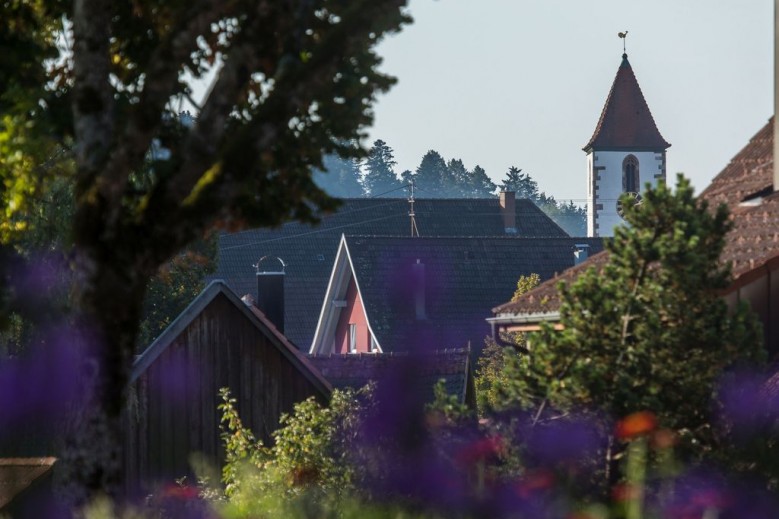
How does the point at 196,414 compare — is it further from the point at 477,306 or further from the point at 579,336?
the point at 477,306

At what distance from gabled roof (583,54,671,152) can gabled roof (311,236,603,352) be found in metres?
51.5

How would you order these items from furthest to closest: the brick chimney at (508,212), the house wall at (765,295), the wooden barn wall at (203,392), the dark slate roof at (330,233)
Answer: the brick chimney at (508,212) → the dark slate roof at (330,233) → the wooden barn wall at (203,392) → the house wall at (765,295)

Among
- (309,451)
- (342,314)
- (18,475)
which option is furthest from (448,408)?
(342,314)

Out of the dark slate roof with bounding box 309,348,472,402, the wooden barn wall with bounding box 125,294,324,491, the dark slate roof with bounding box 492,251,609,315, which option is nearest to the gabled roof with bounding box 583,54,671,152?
the dark slate roof with bounding box 309,348,472,402

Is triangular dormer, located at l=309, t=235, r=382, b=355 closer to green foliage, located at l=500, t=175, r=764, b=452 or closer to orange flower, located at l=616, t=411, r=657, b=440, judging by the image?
green foliage, located at l=500, t=175, r=764, b=452

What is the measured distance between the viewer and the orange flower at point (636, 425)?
11.7 metres

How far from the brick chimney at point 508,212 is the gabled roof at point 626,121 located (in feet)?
109

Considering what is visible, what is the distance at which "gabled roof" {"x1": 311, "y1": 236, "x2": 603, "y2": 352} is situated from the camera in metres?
51.1

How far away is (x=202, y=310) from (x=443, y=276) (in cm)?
2978

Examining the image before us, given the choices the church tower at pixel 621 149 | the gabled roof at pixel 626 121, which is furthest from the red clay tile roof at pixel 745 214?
the gabled roof at pixel 626 121

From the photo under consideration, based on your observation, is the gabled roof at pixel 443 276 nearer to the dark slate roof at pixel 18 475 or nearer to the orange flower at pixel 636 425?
the orange flower at pixel 636 425

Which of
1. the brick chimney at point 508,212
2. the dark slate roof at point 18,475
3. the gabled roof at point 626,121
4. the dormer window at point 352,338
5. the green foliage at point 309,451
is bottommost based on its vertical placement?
the dormer window at point 352,338

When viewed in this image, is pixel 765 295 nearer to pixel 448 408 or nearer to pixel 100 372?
pixel 448 408

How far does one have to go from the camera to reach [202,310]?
26.8 metres
